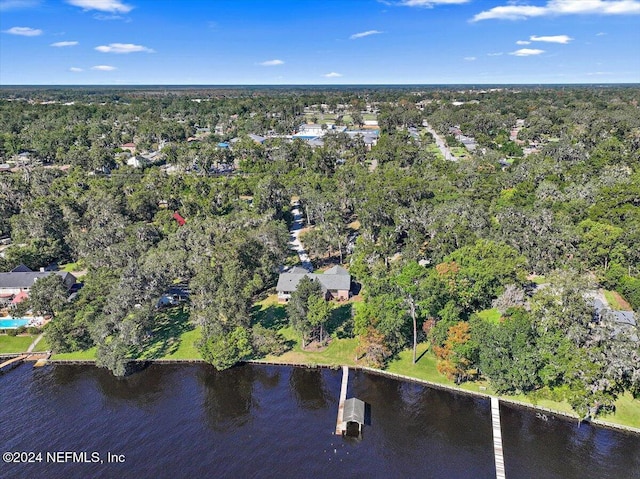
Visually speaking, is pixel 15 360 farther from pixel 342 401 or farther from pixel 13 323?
pixel 342 401

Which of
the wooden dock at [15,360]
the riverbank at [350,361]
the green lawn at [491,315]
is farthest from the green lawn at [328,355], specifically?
the wooden dock at [15,360]

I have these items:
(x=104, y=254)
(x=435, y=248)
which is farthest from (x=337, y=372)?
Result: (x=104, y=254)

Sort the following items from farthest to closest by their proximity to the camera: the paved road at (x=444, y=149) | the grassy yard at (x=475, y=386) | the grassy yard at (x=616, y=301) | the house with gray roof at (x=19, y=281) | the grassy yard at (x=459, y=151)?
the grassy yard at (x=459, y=151), the paved road at (x=444, y=149), the house with gray roof at (x=19, y=281), the grassy yard at (x=616, y=301), the grassy yard at (x=475, y=386)

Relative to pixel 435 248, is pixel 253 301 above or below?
below

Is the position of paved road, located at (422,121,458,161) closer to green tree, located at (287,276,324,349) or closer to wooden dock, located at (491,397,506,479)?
green tree, located at (287,276,324,349)

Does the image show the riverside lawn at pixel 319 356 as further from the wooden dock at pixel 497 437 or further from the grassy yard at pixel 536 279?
the grassy yard at pixel 536 279

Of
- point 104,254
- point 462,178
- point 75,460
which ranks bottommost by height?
point 75,460

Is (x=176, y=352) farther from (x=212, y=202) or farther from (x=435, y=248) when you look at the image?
(x=212, y=202)
